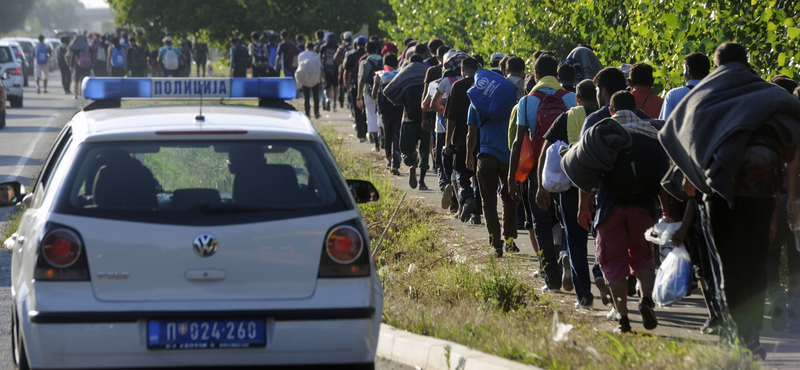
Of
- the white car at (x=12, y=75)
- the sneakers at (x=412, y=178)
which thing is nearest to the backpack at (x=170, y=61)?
the white car at (x=12, y=75)

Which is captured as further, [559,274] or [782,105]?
[559,274]

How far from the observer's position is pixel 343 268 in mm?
4332

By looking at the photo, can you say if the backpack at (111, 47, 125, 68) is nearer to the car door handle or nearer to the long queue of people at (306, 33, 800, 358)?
the long queue of people at (306, 33, 800, 358)

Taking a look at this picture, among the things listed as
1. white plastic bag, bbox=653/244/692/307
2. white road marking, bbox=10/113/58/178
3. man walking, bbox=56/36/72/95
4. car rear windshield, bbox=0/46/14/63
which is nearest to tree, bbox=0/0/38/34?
man walking, bbox=56/36/72/95

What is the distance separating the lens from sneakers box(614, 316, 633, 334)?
594cm

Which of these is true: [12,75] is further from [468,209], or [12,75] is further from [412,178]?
[468,209]

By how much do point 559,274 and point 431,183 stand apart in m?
6.31

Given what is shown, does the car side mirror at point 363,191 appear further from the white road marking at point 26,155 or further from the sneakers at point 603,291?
the white road marking at point 26,155

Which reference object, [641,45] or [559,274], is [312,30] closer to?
[641,45]

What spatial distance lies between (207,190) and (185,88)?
1.24m

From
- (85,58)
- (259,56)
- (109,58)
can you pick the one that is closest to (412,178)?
(259,56)

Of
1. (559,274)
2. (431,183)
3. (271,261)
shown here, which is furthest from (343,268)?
(431,183)

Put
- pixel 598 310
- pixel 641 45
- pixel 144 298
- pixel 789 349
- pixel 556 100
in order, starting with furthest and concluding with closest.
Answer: pixel 641 45 → pixel 556 100 → pixel 598 310 → pixel 789 349 → pixel 144 298

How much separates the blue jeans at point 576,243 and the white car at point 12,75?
2227 cm
